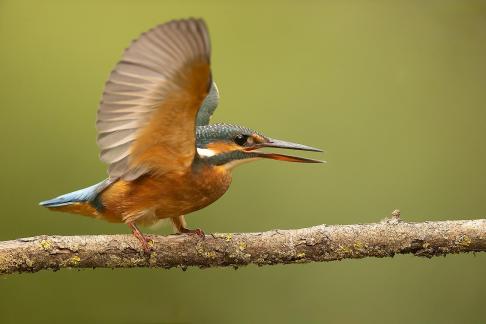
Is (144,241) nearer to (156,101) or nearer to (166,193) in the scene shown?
(166,193)

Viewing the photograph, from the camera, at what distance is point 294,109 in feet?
13.2

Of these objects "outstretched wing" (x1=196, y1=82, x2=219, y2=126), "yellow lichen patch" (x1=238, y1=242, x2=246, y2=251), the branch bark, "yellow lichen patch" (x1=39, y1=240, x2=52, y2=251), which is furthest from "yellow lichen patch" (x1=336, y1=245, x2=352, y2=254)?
"yellow lichen patch" (x1=39, y1=240, x2=52, y2=251)

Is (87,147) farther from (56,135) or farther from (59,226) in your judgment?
(59,226)

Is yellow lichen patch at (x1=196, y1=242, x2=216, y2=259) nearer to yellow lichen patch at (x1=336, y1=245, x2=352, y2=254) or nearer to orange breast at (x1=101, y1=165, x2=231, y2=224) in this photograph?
orange breast at (x1=101, y1=165, x2=231, y2=224)

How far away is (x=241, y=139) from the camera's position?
262 cm

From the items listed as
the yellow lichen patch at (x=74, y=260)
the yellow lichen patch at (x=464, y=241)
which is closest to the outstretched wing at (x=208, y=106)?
the yellow lichen patch at (x=74, y=260)

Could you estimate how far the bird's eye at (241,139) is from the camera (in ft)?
8.58

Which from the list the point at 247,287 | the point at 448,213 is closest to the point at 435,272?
the point at 448,213

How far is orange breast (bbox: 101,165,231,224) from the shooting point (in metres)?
2.56

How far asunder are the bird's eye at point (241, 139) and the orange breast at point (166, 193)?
0.10 metres

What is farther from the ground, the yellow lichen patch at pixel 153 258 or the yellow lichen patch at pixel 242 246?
the yellow lichen patch at pixel 242 246

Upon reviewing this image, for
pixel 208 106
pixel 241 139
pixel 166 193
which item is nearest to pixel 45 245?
pixel 166 193

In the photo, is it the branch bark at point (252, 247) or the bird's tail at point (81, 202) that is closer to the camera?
the branch bark at point (252, 247)

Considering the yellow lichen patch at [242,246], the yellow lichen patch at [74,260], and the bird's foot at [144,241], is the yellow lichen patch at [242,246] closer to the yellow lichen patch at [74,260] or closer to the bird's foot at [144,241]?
the bird's foot at [144,241]
